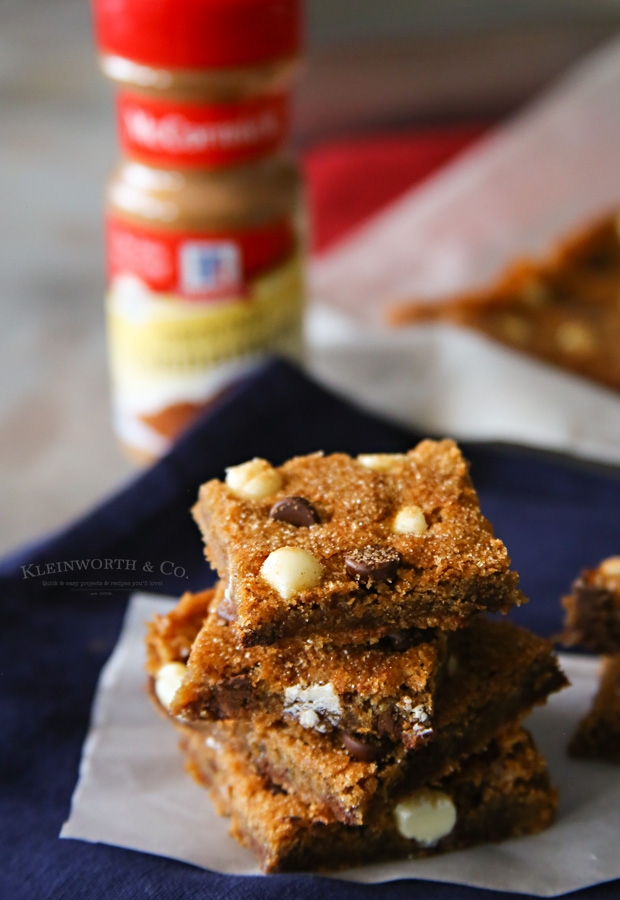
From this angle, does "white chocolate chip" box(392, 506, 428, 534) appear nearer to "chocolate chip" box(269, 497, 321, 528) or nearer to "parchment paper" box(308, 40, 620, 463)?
"chocolate chip" box(269, 497, 321, 528)

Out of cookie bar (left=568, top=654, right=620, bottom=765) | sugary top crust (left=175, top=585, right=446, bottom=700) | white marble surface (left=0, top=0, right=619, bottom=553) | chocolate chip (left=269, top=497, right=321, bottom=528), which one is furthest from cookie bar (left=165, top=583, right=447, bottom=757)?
white marble surface (left=0, top=0, right=619, bottom=553)

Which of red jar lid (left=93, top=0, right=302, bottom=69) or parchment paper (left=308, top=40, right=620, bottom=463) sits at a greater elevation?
red jar lid (left=93, top=0, right=302, bottom=69)

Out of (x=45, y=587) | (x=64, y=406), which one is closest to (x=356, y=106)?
(x=64, y=406)

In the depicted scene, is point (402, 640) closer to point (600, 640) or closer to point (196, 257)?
point (600, 640)

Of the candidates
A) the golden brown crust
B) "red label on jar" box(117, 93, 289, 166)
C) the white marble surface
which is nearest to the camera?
the golden brown crust

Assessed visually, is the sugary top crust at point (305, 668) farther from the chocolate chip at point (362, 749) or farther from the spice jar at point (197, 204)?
the spice jar at point (197, 204)
